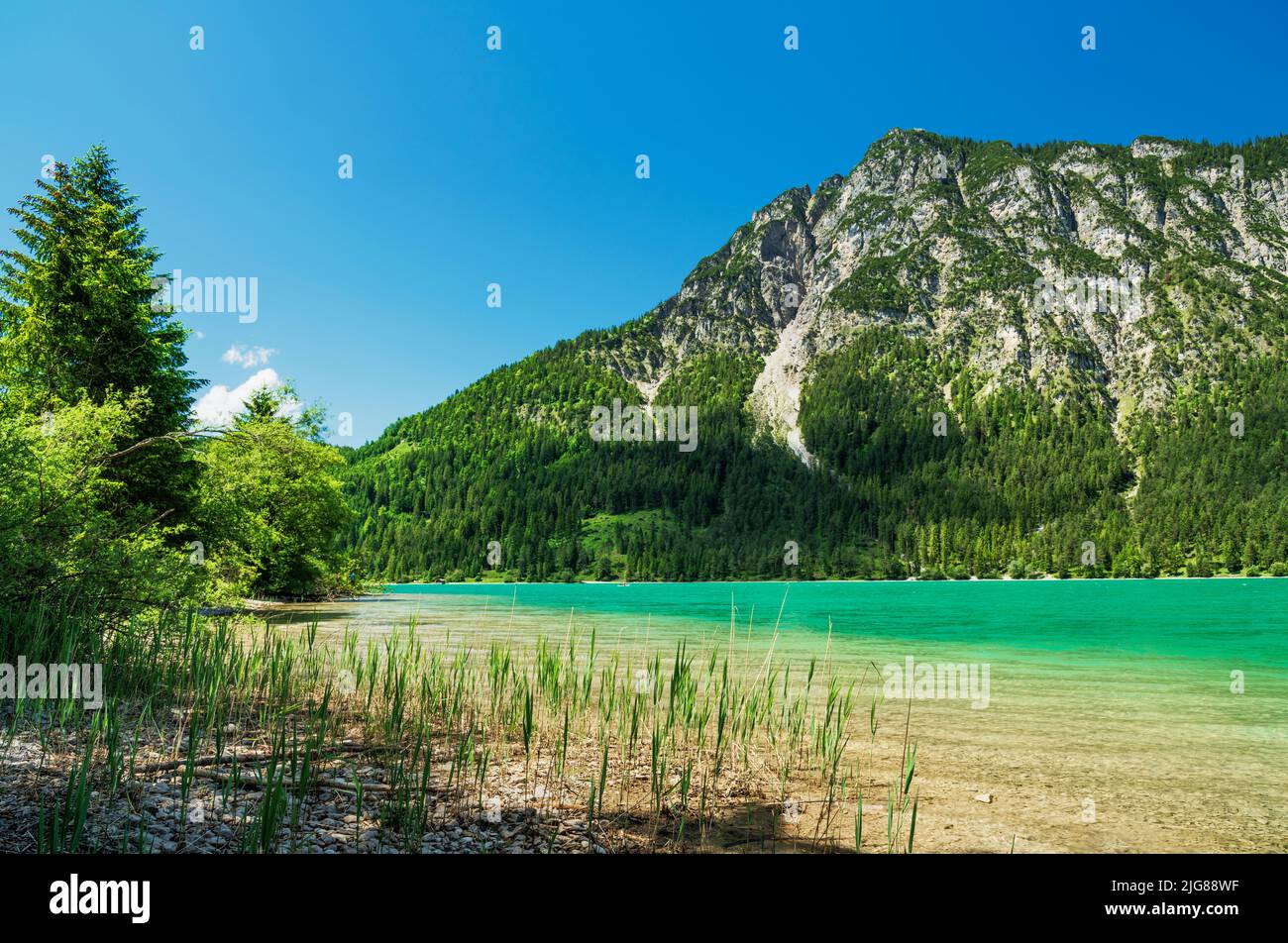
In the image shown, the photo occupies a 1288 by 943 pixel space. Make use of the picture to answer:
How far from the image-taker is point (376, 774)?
755 centimetres

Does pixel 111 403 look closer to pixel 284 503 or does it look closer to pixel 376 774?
pixel 376 774

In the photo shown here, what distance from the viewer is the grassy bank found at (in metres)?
5.63

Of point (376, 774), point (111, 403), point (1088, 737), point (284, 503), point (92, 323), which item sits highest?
point (92, 323)

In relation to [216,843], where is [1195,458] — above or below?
above

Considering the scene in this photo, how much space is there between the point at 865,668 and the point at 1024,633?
64.5ft

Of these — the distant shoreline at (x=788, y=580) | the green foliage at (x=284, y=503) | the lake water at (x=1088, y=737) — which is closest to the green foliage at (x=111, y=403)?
the green foliage at (x=284, y=503)

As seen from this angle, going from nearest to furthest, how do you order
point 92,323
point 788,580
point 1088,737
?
point 1088,737, point 92,323, point 788,580

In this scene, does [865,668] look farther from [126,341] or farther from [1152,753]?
[126,341]

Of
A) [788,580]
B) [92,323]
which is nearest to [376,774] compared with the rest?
[92,323]

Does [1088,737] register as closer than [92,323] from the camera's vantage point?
Yes
